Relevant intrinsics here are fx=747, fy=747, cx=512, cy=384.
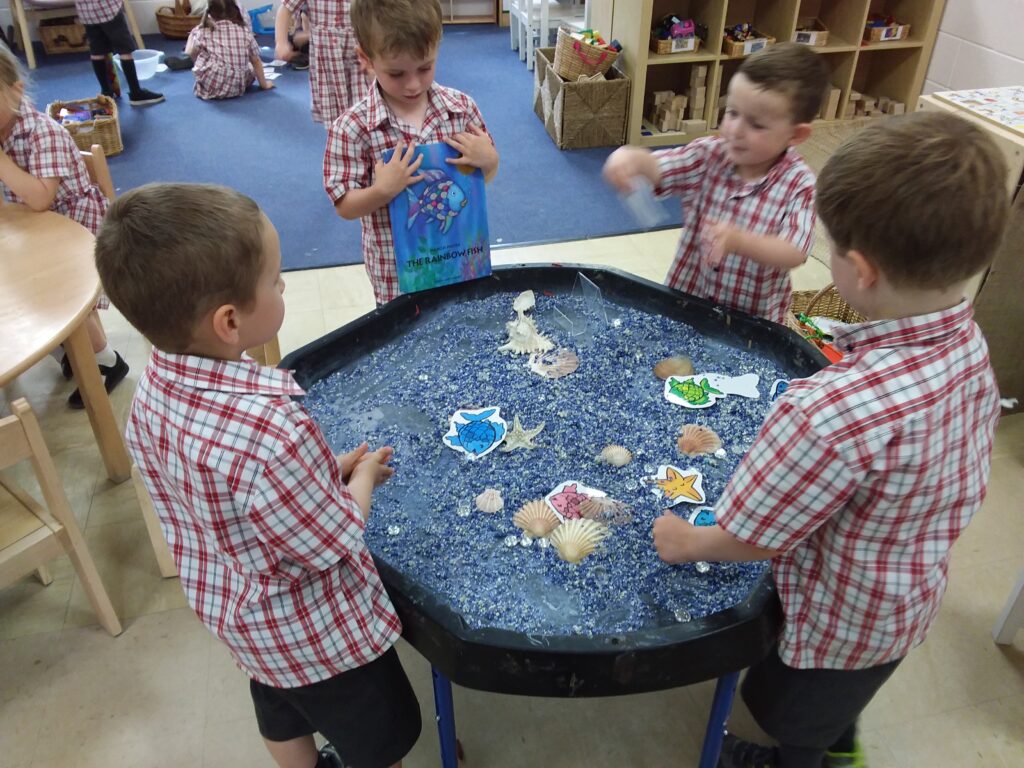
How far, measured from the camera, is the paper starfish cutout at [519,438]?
137cm

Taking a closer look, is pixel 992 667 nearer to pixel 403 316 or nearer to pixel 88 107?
pixel 403 316

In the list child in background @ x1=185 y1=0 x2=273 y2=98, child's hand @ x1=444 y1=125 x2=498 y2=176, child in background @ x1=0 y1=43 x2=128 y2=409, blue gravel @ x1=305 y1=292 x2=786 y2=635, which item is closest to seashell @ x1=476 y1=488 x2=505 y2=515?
blue gravel @ x1=305 y1=292 x2=786 y2=635

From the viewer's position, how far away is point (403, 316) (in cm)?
167

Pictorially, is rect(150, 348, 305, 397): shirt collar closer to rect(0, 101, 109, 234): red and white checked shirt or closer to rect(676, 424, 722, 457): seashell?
rect(676, 424, 722, 457): seashell

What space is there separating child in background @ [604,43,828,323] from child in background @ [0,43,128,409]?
1498mm

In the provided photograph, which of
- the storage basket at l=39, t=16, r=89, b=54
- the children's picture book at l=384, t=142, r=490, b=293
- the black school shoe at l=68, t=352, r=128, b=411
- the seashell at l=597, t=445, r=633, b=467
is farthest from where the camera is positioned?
the storage basket at l=39, t=16, r=89, b=54

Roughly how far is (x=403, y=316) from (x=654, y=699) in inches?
38.6

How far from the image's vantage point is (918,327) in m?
0.85

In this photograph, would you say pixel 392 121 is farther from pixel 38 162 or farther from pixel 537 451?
pixel 38 162

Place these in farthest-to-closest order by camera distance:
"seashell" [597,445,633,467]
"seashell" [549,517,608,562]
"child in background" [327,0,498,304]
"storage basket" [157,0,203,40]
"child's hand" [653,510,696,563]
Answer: "storage basket" [157,0,203,40], "child in background" [327,0,498,304], "seashell" [597,445,633,467], "seashell" [549,517,608,562], "child's hand" [653,510,696,563]

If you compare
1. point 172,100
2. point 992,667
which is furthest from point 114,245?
point 172,100

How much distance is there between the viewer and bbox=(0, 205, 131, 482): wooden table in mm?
1477

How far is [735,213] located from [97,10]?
4219mm

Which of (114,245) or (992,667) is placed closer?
(114,245)
